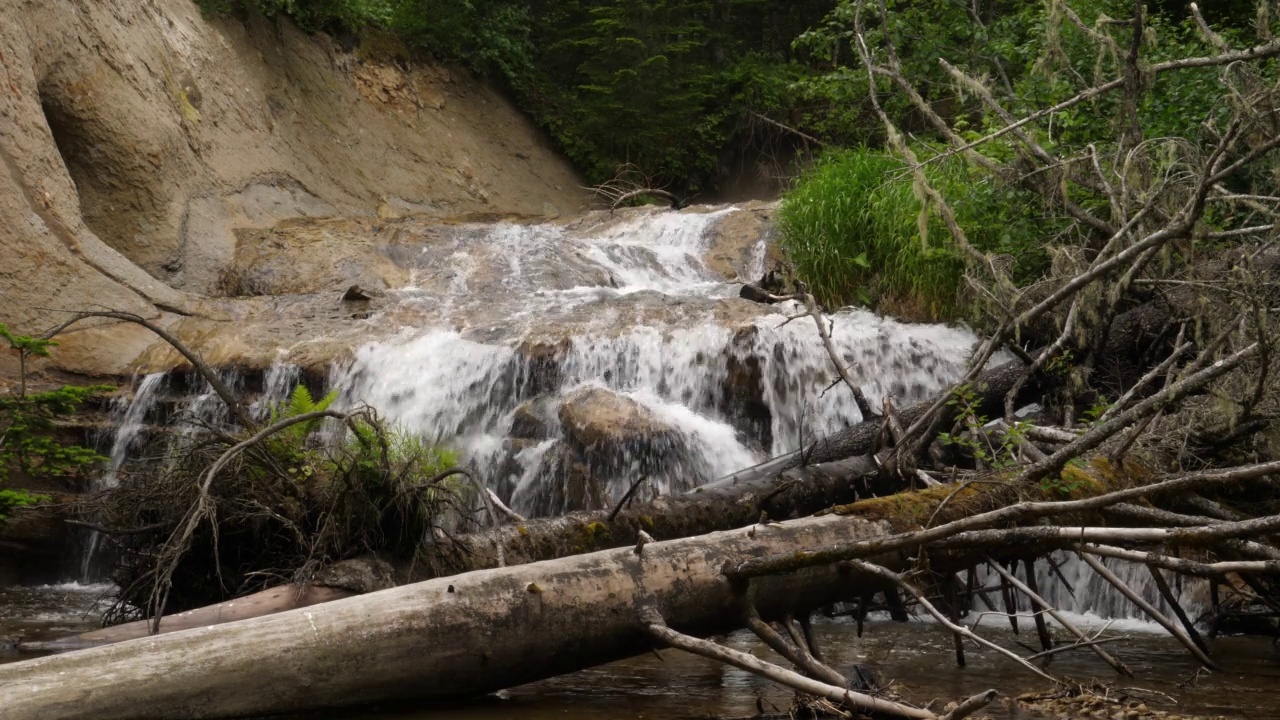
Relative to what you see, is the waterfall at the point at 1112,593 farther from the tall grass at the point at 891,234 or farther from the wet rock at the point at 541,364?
the wet rock at the point at 541,364

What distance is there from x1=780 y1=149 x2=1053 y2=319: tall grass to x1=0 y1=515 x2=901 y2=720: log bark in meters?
5.08

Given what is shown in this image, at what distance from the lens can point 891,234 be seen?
9961mm

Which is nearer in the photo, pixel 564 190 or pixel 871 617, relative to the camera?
pixel 871 617

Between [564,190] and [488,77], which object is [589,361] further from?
[488,77]

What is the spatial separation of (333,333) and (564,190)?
31.6 ft

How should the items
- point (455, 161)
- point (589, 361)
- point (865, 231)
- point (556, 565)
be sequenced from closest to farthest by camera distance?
point (556, 565), point (589, 361), point (865, 231), point (455, 161)

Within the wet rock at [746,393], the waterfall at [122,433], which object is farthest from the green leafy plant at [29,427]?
the wet rock at [746,393]

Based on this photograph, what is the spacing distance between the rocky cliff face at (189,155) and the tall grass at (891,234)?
5.54 meters

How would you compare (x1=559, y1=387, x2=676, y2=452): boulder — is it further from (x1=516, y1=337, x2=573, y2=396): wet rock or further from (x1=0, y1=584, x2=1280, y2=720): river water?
(x1=0, y1=584, x2=1280, y2=720): river water

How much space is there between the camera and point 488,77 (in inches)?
798

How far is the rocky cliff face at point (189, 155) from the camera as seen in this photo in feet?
34.3

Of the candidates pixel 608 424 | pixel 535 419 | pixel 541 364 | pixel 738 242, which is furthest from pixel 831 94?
pixel 608 424

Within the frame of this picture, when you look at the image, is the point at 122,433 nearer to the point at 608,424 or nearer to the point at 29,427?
the point at 29,427

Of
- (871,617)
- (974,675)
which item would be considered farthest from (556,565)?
(871,617)
